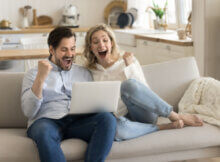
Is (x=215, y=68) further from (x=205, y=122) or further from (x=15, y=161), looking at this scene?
(x=15, y=161)

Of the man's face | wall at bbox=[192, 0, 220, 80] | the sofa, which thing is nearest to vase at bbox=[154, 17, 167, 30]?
wall at bbox=[192, 0, 220, 80]

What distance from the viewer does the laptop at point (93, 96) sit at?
2.10m

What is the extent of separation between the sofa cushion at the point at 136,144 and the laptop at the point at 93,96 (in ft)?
0.66

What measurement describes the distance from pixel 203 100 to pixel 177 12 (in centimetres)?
309

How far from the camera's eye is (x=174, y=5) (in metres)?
5.68

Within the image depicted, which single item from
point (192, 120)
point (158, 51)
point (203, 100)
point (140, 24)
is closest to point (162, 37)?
point (158, 51)

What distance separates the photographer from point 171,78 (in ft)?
9.35

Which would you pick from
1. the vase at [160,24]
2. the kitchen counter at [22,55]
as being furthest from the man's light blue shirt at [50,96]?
the vase at [160,24]

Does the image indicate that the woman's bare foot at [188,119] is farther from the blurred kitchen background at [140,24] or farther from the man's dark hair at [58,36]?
the blurred kitchen background at [140,24]

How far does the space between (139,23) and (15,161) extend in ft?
14.3

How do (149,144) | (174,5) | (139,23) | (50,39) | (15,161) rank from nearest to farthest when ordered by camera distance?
1. (15,161)
2. (149,144)
3. (50,39)
4. (174,5)
5. (139,23)

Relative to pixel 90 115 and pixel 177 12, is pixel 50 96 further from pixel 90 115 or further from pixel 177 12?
pixel 177 12

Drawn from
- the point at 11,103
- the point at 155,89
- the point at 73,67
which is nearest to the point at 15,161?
the point at 11,103

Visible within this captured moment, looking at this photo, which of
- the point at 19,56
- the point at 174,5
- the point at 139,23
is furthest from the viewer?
the point at 139,23
